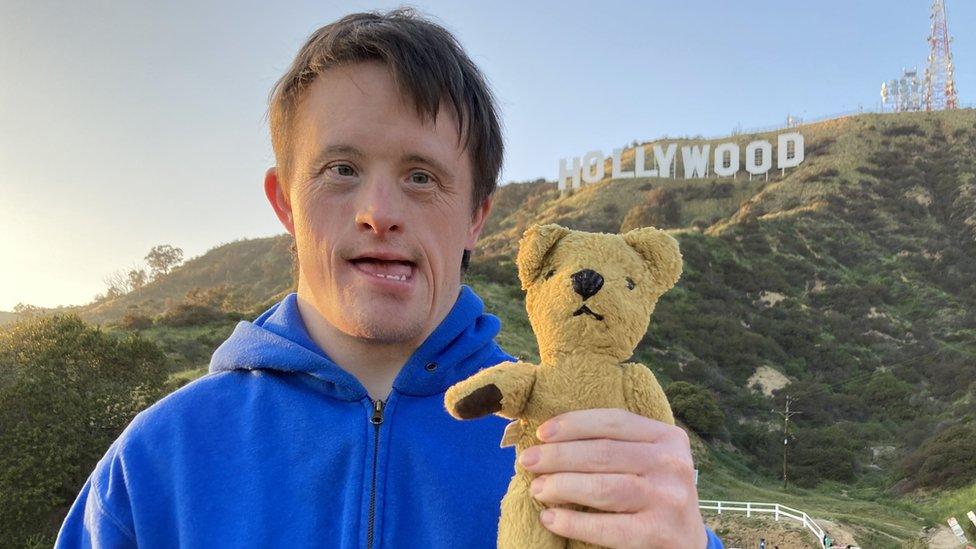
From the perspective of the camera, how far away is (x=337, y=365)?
1.94 meters

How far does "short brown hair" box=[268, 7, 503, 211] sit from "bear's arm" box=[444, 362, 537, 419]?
2.79ft

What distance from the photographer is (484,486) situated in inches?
70.2

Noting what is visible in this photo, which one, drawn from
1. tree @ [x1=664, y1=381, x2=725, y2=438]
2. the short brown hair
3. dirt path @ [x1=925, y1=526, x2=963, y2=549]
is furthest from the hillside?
the short brown hair

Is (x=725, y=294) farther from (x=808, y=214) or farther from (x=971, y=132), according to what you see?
(x=971, y=132)

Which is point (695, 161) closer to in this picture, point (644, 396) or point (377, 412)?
point (377, 412)

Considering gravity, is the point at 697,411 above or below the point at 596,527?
below

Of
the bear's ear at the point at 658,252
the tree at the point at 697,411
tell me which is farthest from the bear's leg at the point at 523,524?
the tree at the point at 697,411

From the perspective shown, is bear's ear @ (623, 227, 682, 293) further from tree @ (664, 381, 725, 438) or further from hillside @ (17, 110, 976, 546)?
tree @ (664, 381, 725, 438)

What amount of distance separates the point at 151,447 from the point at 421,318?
2.82 ft

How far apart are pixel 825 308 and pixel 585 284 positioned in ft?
137

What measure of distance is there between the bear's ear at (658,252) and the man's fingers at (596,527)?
1.77 feet

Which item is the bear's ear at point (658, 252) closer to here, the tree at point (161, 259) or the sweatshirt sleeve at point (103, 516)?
the sweatshirt sleeve at point (103, 516)

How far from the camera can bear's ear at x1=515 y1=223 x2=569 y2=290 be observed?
1474mm

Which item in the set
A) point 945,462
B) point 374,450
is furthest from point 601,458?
point 945,462
